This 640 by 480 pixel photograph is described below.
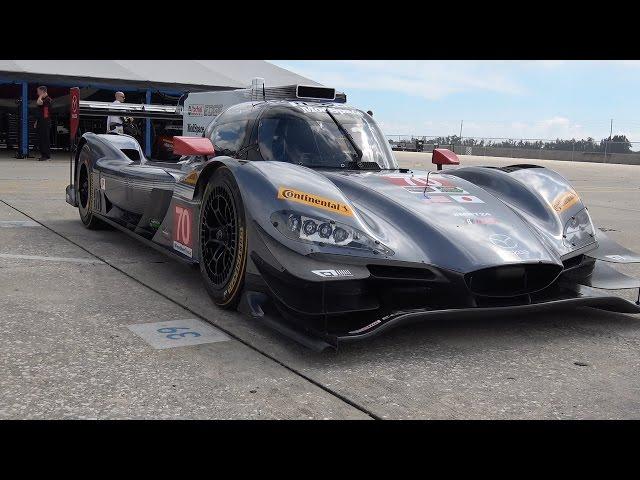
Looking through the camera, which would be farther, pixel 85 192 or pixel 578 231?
pixel 85 192

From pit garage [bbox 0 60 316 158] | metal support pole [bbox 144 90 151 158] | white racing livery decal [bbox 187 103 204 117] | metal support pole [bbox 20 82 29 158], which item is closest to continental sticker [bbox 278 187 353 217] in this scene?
white racing livery decal [bbox 187 103 204 117]

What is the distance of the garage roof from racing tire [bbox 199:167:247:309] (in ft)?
48.0

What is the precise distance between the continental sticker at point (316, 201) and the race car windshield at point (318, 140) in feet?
3.53

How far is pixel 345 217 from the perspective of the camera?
3381 mm

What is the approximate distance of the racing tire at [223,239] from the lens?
3660 mm

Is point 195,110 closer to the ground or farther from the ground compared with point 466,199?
farther from the ground

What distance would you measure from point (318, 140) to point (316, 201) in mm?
1343

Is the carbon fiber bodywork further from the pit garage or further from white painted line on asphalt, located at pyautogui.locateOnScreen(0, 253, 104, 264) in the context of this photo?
the pit garage

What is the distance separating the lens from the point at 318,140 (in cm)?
A: 465

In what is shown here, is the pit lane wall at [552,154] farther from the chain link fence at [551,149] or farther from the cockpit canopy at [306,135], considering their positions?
the cockpit canopy at [306,135]

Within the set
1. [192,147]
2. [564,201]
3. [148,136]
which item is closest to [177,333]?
[192,147]

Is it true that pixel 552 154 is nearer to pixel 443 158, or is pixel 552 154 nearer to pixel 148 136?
pixel 148 136
